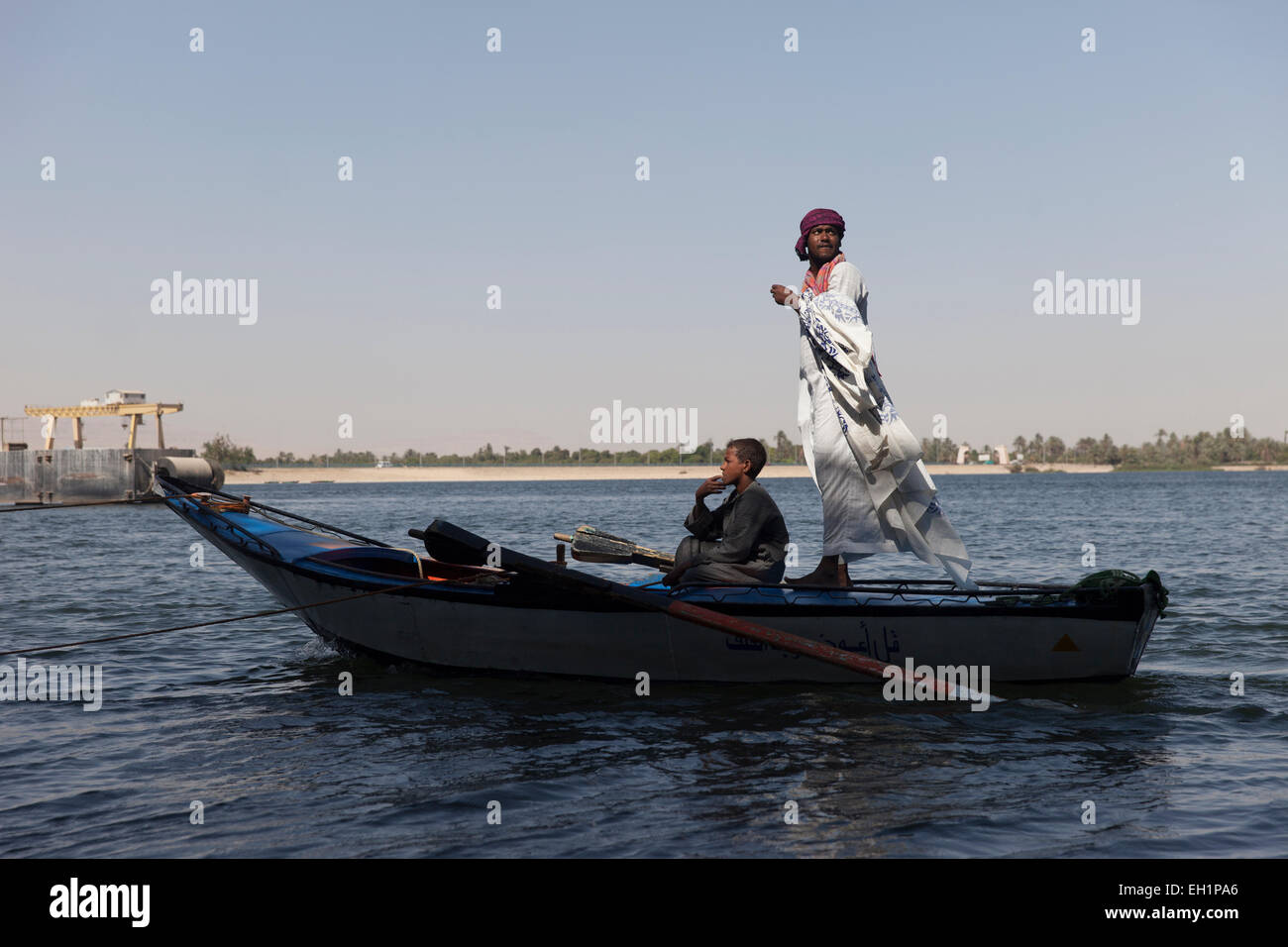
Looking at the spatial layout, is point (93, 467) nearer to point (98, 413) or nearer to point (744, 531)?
point (98, 413)

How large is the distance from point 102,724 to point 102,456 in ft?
228

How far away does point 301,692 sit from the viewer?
1034 centimetres

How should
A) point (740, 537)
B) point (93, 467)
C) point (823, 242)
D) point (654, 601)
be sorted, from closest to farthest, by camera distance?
point (654, 601) → point (823, 242) → point (740, 537) → point (93, 467)

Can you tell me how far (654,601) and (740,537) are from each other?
1.31 meters

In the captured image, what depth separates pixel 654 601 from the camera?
350 inches

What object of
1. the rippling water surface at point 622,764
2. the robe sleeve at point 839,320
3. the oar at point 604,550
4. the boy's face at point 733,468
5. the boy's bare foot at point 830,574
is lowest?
the rippling water surface at point 622,764

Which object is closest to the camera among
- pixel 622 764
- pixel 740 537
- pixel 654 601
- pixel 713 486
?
pixel 622 764

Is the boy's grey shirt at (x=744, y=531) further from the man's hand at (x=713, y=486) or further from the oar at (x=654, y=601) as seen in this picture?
the oar at (x=654, y=601)

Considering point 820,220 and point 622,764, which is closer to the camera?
point 622,764

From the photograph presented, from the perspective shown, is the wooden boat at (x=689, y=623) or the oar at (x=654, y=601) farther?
the wooden boat at (x=689, y=623)

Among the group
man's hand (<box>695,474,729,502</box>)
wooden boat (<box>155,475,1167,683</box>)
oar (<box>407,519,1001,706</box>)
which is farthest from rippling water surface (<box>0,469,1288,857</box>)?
man's hand (<box>695,474,729,502</box>)

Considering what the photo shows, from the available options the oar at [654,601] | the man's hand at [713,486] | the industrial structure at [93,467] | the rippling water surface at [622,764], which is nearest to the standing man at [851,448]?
the man's hand at [713,486]

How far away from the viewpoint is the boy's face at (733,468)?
948 cm

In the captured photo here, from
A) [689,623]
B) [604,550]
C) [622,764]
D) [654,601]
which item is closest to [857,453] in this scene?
[689,623]
